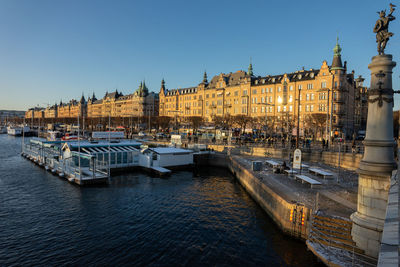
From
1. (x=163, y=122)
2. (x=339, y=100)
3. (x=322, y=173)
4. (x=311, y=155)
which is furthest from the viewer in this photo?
(x=163, y=122)

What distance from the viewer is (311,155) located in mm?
37969

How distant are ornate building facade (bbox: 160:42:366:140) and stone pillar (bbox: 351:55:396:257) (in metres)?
38.2

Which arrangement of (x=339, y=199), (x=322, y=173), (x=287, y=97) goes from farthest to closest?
(x=287, y=97) → (x=322, y=173) → (x=339, y=199)

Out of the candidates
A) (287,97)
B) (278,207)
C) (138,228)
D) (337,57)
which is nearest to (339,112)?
(337,57)

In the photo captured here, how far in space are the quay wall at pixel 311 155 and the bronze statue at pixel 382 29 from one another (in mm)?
23079

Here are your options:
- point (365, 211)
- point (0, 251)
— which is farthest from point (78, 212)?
point (365, 211)

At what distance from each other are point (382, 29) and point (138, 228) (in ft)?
58.9

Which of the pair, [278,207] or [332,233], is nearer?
[332,233]

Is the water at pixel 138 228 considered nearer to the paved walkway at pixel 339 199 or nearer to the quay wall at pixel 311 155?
the paved walkway at pixel 339 199

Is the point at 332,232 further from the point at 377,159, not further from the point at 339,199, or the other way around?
the point at 339,199

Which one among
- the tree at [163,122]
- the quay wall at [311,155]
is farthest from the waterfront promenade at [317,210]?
the tree at [163,122]

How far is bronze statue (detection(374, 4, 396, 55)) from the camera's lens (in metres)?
11.1

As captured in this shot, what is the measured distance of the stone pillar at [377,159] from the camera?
1095 centimetres

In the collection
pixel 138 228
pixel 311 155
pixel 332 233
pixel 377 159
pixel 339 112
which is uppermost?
pixel 339 112
